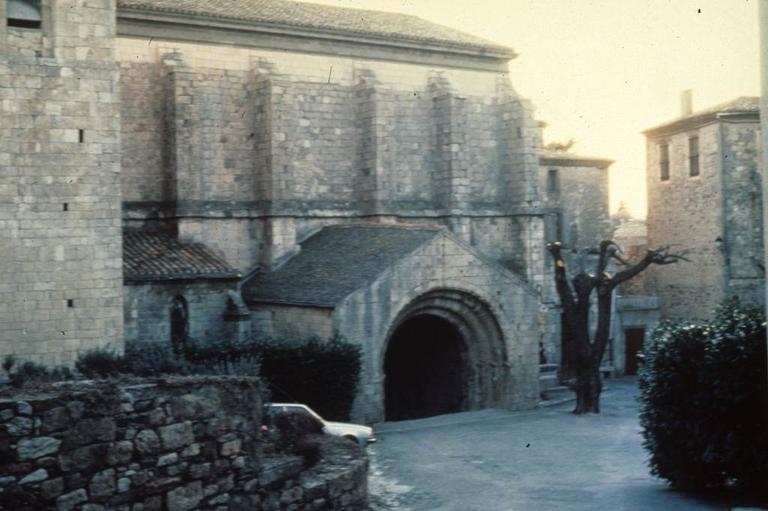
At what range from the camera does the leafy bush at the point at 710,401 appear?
13.2 meters

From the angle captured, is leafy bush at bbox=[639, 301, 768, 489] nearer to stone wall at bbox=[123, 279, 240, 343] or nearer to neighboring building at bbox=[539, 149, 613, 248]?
stone wall at bbox=[123, 279, 240, 343]

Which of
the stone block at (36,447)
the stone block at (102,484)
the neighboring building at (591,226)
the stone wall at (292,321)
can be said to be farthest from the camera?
the neighboring building at (591,226)

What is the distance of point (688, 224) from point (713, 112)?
14.7ft

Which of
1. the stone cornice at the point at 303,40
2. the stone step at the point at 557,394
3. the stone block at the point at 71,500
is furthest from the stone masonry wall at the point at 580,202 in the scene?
the stone block at the point at 71,500

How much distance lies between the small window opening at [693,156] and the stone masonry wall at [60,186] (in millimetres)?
23720

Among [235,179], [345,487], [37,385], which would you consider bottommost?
[345,487]

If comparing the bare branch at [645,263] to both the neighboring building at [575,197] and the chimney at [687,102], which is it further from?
the chimney at [687,102]

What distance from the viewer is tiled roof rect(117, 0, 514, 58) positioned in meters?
27.4

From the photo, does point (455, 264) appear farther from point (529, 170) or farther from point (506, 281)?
point (529, 170)

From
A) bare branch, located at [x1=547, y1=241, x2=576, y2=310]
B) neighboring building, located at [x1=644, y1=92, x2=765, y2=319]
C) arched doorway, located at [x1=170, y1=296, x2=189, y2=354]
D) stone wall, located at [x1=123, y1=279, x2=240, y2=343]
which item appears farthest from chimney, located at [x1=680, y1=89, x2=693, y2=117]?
arched doorway, located at [x1=170, y1=296, x2=189, y2=354]

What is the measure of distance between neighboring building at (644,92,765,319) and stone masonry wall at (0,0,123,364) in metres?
22.9

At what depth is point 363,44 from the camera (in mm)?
30391

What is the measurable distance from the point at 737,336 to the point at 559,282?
459 inches

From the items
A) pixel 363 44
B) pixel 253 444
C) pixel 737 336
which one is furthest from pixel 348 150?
pixel 253 444
